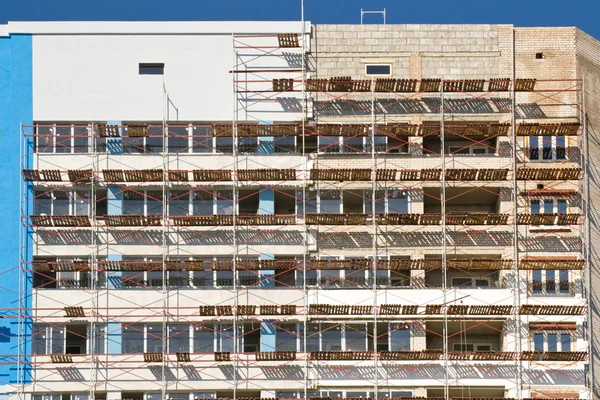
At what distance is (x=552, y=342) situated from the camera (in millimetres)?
66625

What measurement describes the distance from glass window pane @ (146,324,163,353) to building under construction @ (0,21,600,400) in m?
0.14

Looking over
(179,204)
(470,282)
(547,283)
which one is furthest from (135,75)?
(547,283)

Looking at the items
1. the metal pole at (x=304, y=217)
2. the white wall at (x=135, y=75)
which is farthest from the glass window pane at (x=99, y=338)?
the white wall at (x=135, y=75)

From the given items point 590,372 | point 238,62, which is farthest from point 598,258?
point 238,62

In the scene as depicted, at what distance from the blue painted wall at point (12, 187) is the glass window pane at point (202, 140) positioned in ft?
25.7

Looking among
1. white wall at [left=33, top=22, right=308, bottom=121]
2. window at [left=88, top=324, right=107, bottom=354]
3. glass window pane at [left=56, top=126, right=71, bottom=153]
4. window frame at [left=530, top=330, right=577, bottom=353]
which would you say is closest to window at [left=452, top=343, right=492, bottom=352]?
window frame at [left=530, top=330, right=577, bottom=353]

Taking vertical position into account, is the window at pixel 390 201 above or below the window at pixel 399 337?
above

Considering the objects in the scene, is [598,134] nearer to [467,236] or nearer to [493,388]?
[467,236]

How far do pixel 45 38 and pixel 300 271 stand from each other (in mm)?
16974

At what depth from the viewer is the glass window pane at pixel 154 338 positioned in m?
66.8

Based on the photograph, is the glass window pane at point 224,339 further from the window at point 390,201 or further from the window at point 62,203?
the window at point 390,201

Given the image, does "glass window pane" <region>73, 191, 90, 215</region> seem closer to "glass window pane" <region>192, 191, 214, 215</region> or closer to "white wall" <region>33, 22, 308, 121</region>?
"white wall" <region>33, 22, 308, 121</region>

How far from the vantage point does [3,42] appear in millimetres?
69812

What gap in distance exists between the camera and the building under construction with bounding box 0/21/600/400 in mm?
66062
